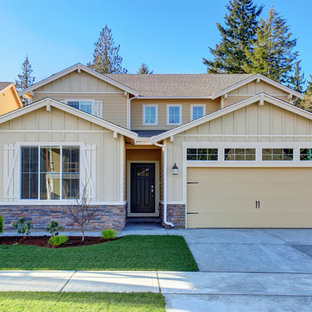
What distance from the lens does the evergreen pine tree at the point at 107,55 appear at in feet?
107

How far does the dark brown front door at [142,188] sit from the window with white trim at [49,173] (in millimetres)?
3790

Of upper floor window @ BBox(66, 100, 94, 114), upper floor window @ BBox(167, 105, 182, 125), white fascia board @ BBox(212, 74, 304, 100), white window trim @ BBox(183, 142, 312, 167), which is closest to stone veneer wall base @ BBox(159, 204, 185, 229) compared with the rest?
white window trim @ BBox(183, 142, 312, 167)

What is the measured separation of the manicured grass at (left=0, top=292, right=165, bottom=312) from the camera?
4148mm

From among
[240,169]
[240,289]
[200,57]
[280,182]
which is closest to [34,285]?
[240,289]

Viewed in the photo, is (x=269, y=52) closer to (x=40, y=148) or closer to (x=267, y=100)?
(x=267, y=100)

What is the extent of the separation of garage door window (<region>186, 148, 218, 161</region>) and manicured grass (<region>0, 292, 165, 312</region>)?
620cm

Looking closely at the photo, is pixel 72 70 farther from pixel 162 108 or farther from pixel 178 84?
pixel 178 84

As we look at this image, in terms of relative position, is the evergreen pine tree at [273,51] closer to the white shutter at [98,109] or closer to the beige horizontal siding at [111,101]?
the beige horizontal siding at [111,101]

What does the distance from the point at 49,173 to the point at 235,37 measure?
29.3m

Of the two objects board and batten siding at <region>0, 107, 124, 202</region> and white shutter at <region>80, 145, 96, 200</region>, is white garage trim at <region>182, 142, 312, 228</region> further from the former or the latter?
white shutter at <region>80, 145, 96, 200</region>

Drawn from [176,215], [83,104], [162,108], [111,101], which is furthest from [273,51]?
[176,215]

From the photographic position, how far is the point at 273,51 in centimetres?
2953

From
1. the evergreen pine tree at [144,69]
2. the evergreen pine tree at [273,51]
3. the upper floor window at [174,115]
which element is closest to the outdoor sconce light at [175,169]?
the upper floor window at [174,115]

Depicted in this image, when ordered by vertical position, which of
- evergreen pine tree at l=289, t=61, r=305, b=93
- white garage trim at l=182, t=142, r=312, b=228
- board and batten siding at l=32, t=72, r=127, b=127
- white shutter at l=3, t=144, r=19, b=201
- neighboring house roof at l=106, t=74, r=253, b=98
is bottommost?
white shutter at l=3, t=144, r=19, b=201
